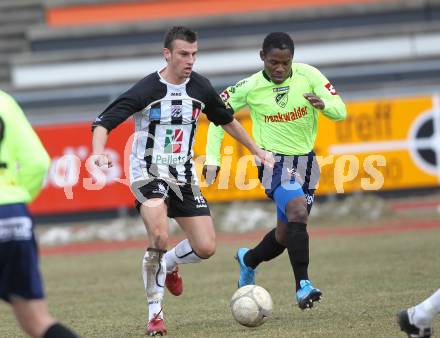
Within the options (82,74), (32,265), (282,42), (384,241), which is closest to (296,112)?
(282,42)

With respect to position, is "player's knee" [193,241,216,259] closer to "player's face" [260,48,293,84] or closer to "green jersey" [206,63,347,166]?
"green jersey" [206,63,347,166]

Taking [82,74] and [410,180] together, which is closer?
[410,180]

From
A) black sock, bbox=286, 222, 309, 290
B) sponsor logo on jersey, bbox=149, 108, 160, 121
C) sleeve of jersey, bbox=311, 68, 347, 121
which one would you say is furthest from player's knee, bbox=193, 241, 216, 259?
sleeve of jersey, bbox=311, 68, 347, 121

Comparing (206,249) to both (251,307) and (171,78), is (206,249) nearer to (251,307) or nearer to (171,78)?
(251,307)

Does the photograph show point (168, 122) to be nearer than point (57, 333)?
No

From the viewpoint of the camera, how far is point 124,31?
901 inches

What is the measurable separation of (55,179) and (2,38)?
8.50 m

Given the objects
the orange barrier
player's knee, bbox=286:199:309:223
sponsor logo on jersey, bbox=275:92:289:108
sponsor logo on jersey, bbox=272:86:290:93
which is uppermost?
the orange barrier

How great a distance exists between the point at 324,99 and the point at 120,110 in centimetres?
187

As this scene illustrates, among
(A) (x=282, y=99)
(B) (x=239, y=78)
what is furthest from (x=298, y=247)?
(B) (x=239, y=78)

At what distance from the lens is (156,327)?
7.31 meters

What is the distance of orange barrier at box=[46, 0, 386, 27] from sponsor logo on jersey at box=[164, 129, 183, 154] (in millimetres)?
16126

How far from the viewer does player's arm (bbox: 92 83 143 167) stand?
22.9 feet

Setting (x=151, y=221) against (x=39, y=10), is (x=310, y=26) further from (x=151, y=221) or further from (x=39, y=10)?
(x=151, y=221)
